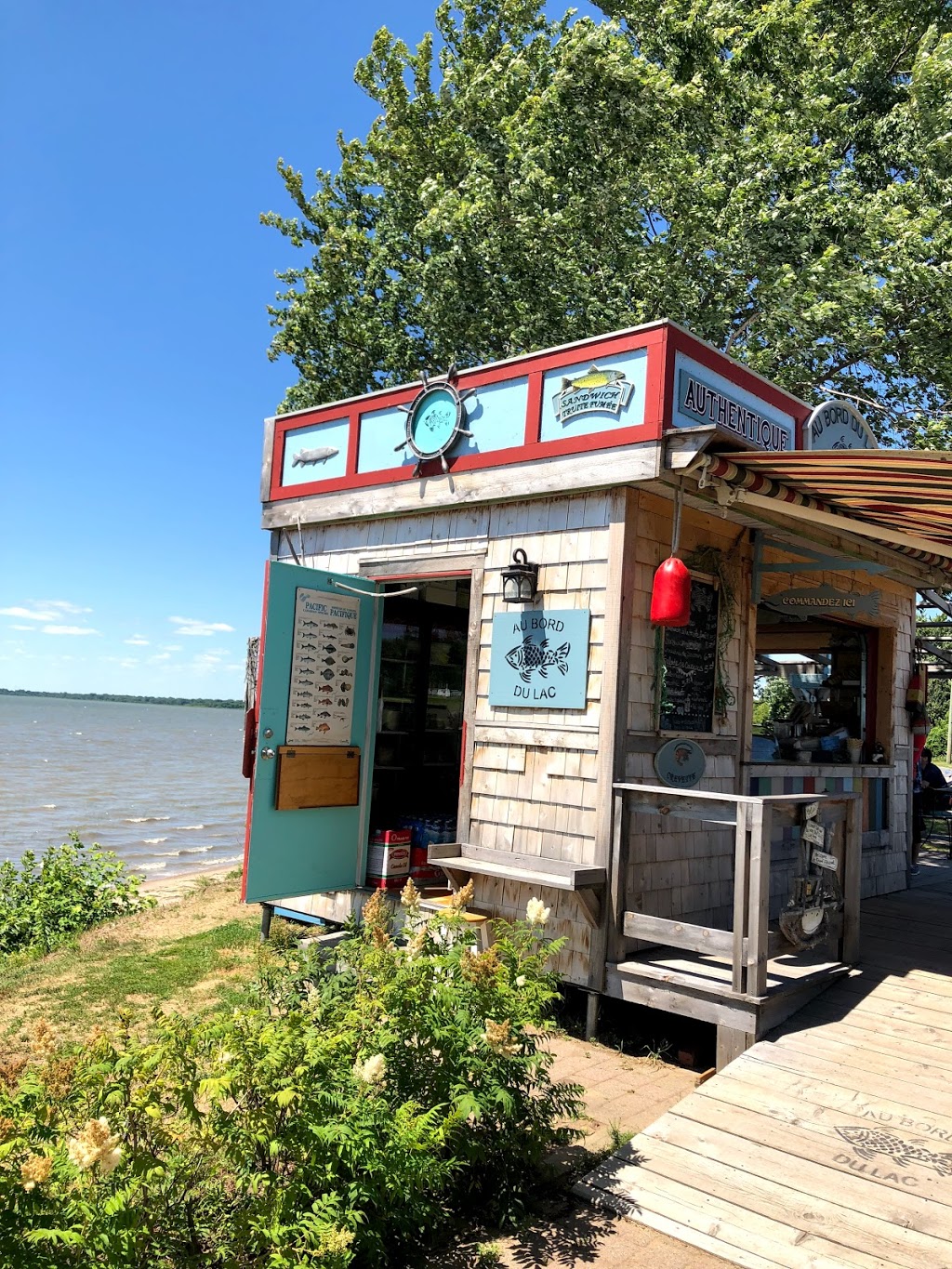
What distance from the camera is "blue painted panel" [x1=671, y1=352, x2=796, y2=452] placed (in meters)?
5.57

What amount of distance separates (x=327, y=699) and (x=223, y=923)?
3.23 meters

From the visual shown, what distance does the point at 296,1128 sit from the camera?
2611 mm

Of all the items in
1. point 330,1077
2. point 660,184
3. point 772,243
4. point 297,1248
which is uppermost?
point 660,184

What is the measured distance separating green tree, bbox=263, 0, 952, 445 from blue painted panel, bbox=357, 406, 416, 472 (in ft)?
22.6

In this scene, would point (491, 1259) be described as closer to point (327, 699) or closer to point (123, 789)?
point (327, 699)

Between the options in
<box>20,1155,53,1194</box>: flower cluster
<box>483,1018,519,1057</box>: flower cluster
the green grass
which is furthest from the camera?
the green grass

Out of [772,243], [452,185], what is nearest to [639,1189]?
[772,243]

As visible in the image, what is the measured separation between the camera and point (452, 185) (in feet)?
52.3

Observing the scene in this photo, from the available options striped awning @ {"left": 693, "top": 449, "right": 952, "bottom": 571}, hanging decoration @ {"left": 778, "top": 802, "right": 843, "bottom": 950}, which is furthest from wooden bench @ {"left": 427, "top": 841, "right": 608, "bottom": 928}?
striped awning @ {"left": 693, "top": 449, "right": 952, "bottom": 571}

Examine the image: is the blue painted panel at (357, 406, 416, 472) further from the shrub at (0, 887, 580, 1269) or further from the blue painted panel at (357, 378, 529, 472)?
the shrub at (0, 887, 580, 1269)

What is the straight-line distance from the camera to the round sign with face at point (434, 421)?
258 inches

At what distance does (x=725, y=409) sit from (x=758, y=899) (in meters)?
3.11

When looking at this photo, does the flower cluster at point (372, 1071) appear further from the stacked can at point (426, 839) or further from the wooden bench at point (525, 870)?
the stacked can at point (426, 839)

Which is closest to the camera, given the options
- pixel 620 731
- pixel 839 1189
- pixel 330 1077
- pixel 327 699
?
pixel 330 1077
